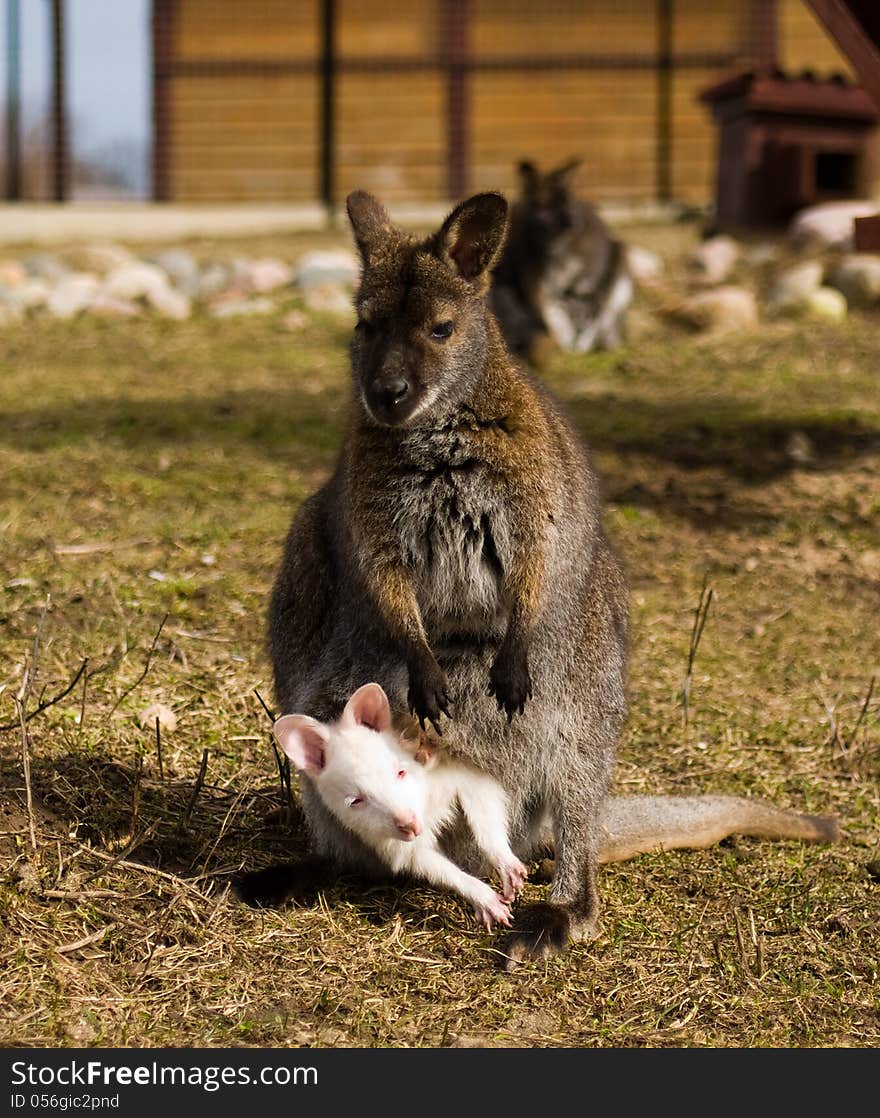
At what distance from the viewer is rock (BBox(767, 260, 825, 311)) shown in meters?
10.8

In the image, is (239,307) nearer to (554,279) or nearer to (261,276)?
(261,276)

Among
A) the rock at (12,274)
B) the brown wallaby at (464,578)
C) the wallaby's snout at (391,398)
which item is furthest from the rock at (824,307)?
the wallaby's snout at (391,398)

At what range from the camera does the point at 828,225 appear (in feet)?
40.0

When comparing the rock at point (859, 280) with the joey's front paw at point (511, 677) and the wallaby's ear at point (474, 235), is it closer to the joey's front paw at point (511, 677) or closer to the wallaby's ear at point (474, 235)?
the wallaby's ear at point (474, 235)

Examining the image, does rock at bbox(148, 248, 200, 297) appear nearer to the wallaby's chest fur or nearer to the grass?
the grass

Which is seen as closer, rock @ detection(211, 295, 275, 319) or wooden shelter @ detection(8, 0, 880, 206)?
rock @ detection(211, 295, 275, 319)

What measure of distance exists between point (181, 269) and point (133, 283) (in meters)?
0.81

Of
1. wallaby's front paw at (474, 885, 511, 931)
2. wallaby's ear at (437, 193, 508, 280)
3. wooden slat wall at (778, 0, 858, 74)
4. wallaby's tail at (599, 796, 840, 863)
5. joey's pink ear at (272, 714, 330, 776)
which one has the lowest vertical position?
wallaby's tail at (599, 796, 840, 863)

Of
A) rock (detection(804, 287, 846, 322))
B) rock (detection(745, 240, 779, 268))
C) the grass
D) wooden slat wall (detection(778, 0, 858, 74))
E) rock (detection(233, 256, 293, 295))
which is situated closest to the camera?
the grass

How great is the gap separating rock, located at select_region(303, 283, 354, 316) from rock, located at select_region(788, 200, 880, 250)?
3616 mm

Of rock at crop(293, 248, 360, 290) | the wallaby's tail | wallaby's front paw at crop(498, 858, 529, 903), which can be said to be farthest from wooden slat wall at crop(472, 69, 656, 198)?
wallaby's front paw at crop(498, 858, 529, 903)

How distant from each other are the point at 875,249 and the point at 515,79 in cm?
1159

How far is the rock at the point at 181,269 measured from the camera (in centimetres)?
1223
